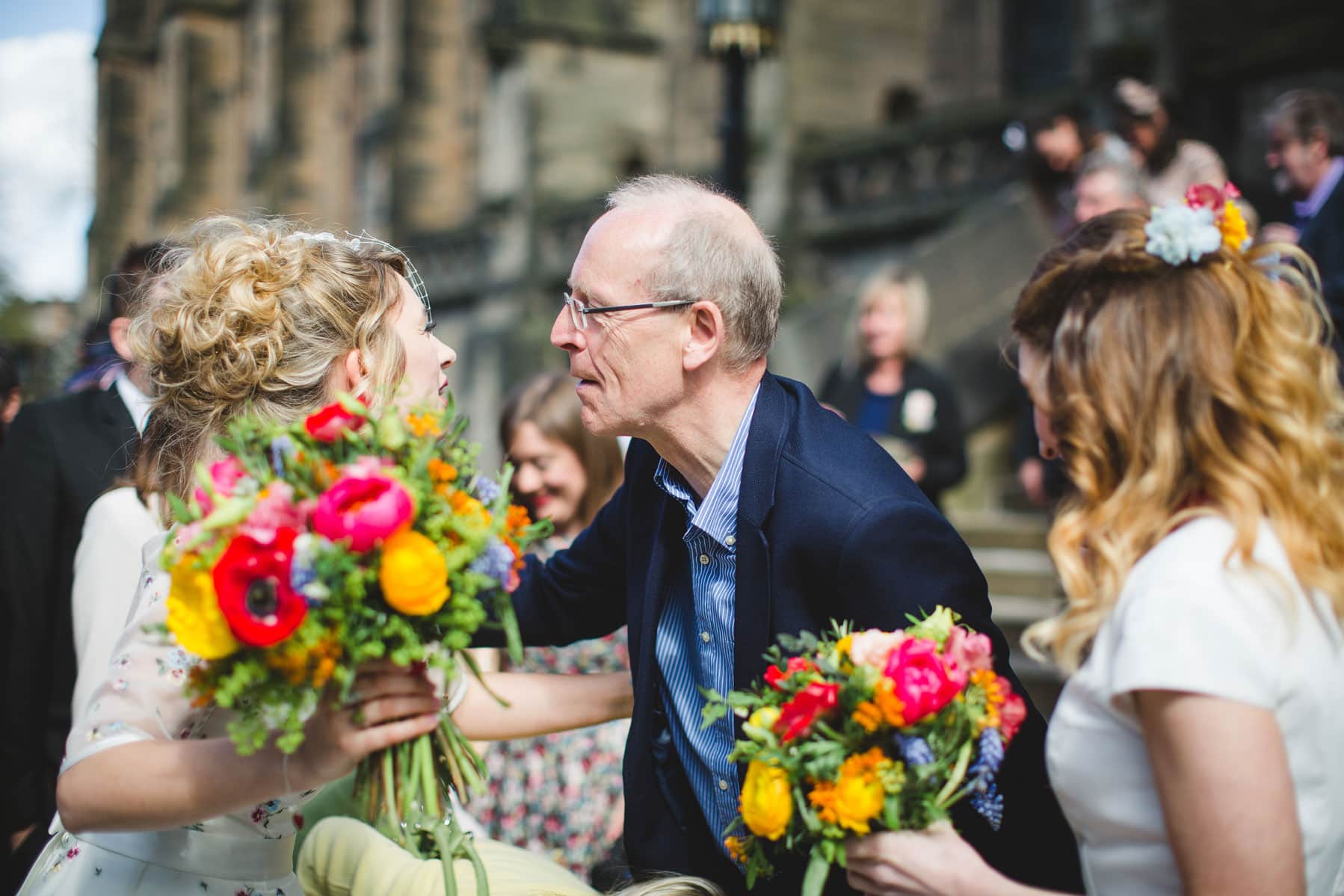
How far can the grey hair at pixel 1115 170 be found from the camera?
17.7 ft

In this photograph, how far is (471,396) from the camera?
754 inches

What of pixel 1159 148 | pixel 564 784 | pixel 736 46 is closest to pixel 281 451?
pixel 564 784

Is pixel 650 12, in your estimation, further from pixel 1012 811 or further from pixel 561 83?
pixel 1012 811

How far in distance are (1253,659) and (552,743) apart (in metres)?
2.70

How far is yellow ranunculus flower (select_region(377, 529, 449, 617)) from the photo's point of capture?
1794mm

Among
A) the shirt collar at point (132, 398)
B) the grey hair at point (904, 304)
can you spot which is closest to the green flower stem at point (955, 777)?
the shirt collar at point (132, 398)

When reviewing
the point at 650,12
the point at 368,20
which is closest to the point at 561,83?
the point at 650,12

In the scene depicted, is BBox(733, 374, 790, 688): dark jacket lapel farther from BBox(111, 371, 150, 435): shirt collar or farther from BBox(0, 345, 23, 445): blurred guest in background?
BBox(0, 345, 23, 445): blurred guest in background

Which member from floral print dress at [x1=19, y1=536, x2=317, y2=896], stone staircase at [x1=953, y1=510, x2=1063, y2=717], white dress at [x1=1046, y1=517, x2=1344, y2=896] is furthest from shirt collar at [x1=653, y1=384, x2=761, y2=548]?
stone staircase at [x1=953, y1=510, x2=1063, y2=717]

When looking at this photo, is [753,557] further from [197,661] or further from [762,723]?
[197,661]

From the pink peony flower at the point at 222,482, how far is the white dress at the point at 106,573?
3.62 feet

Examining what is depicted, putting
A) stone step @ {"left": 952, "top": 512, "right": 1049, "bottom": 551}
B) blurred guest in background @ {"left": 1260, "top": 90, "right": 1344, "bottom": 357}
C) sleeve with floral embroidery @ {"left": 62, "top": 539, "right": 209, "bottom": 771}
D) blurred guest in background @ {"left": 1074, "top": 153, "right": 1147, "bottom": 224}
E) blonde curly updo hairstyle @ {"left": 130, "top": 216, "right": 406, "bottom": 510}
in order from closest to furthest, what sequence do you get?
sleeve with floral embroidery @ {"left": 62, "top": 539, "right": 209, "bottom": 771} → blonde curly updo hairstyle @ {"left": 130, "top": 216, "right": 406, "bottom": 510} → blurred guest in background @ {"left": 1260, "top": 90, "right": 1344, "bottom": 357} → blurred guest in background @ {"left": 1074, "top": 153, "right": 1147, "bottom": 224} → stone step @ {"left": 952, "top": 512, "right": 1049, "bottom": 551}

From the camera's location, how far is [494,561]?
1.96 m

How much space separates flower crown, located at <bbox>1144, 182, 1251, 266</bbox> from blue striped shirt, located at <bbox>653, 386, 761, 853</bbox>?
978 mm
